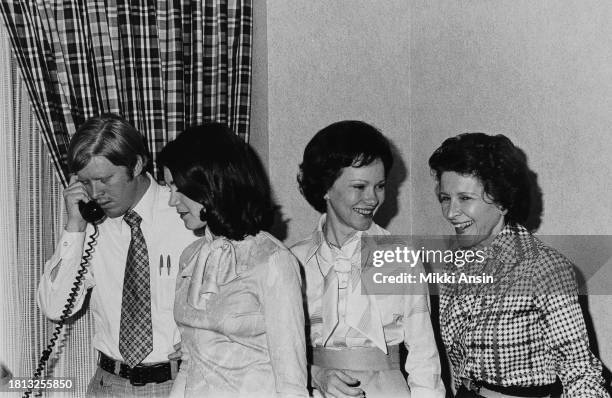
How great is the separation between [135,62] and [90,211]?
87 centimetres

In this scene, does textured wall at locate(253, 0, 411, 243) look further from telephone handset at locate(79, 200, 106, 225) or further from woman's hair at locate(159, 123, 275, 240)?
woman's hair at locate(159, 123, 275, 240)

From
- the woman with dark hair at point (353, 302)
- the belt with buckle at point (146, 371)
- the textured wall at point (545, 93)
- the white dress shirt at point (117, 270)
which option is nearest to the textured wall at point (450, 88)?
the textured wall at point (545, 93)

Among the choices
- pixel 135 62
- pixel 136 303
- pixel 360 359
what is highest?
pixel 135 62

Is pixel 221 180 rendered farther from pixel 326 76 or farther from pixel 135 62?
pixel 326 76

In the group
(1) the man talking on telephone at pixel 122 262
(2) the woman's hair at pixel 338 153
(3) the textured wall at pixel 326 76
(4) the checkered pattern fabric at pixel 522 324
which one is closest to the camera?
(4) the checkered pattern fabric at pixel 522 324

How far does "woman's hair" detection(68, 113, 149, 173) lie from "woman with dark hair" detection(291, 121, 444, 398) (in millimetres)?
638

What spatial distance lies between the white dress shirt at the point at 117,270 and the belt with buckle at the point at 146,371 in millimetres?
25

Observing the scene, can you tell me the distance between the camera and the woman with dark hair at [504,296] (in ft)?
7.63

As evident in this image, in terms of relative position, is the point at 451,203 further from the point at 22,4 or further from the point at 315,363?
the point at 22,4

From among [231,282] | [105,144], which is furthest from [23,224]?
[231,282]

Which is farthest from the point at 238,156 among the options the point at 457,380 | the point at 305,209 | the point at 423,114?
the point at 423,114

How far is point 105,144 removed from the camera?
291 cm

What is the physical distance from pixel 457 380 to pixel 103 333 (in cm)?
128
